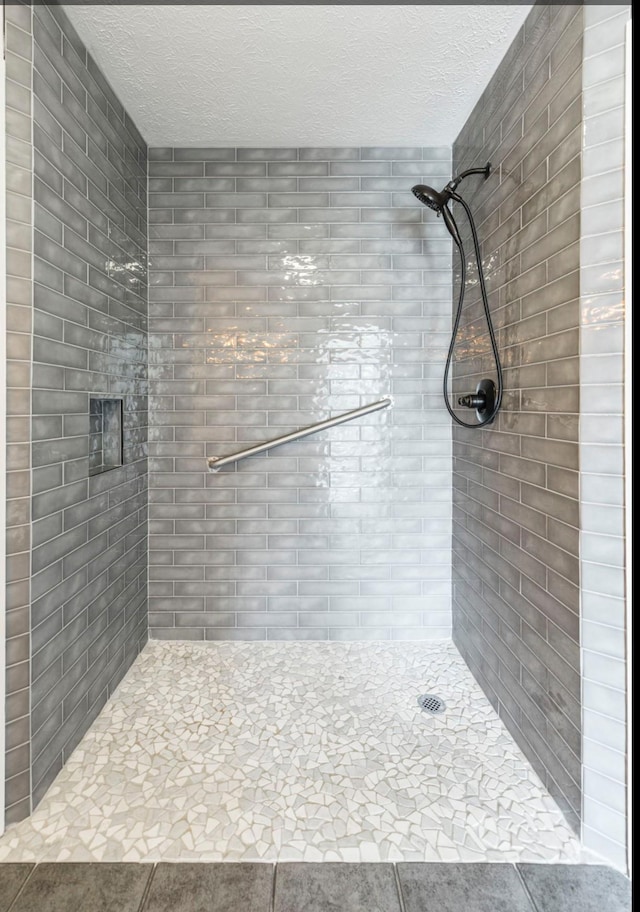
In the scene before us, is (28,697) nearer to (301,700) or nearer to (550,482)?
(301,700)

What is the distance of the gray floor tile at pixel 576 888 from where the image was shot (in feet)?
3.21

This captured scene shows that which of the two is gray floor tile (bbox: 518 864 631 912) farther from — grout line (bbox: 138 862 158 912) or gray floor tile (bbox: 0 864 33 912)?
gray floor tile (bbox: 0 864 33 912)

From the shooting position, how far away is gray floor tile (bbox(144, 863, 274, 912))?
0.99 metres

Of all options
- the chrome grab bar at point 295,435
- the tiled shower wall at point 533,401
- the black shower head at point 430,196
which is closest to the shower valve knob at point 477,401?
the tiled shower wall at point 533,401

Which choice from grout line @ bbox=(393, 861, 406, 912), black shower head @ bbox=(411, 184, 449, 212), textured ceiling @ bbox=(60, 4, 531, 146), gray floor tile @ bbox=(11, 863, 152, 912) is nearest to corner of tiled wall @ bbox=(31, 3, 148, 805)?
textured ceiling @ bbox=(60, 4, 531, 146)

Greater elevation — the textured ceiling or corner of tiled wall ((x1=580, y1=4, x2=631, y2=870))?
the textured ceiling

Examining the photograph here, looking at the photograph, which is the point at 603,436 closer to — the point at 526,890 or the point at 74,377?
the point at 526,890

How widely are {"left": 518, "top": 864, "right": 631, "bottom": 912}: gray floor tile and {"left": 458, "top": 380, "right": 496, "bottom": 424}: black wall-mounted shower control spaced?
1266mm

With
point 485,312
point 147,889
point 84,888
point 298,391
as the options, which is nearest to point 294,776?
point 147,889

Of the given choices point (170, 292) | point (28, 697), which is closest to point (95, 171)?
point (170, 292)

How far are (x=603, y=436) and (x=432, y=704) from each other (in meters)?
1.19

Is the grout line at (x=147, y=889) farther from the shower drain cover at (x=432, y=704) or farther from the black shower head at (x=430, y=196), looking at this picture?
the black shower head at (x=430, y=196)

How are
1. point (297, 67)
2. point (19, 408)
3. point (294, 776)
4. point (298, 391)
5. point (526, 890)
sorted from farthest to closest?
point (298, 391) < point (297, 67) < point (294, 776) < point (19, 408) < point (526, 890)

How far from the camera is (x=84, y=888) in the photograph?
1.03 meters
